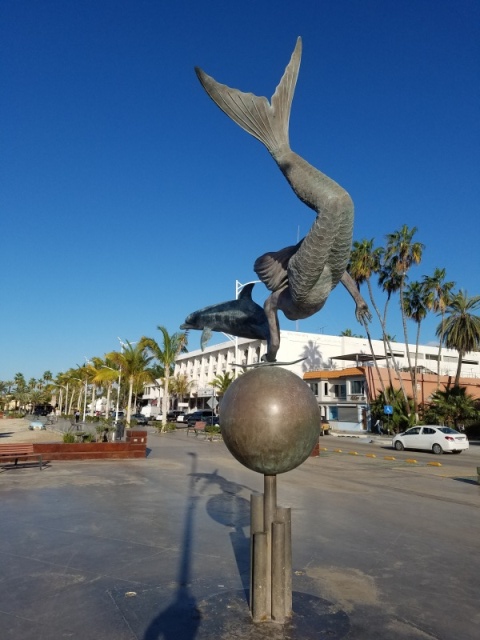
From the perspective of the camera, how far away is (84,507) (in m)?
9.23

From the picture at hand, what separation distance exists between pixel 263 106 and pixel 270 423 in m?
3.72

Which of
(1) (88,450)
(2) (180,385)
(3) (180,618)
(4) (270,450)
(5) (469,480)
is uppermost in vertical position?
(2) (180,385)

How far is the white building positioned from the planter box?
24595 millimetres

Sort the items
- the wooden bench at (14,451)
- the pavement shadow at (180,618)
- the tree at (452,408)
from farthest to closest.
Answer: the tree at (452,408)
the wooden bench at (14,451)
the pavement shadow at (180,618)

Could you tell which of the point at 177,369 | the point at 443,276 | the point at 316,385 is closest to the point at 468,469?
the point at 443,276

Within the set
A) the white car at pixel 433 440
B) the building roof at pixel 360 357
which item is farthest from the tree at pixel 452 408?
the building roof at pixel 360 357

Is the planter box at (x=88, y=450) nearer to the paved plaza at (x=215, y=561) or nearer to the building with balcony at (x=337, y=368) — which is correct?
the paved plaza at (x=215, y=561)

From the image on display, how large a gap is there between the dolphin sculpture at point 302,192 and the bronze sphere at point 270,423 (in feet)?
5.13

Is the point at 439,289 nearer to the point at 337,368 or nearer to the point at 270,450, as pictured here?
the point at 337,368

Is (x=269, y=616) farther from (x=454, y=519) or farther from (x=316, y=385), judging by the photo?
(x=316, y=385)

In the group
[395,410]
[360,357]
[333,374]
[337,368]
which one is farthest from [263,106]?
[337,368]

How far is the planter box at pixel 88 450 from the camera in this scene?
16188 millimetres

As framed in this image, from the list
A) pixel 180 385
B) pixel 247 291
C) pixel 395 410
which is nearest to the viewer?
pixel 247 291

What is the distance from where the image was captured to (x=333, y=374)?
44.4m
